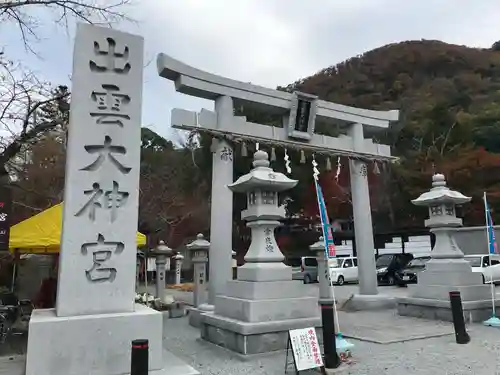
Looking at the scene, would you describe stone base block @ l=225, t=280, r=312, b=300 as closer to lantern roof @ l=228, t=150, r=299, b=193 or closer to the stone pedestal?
lantern roof @ l=228, t=150, r=299, b=193

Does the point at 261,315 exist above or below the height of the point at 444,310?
above

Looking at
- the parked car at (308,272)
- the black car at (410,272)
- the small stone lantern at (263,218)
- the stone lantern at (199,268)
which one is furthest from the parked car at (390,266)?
the small stone lantern at (263,218)

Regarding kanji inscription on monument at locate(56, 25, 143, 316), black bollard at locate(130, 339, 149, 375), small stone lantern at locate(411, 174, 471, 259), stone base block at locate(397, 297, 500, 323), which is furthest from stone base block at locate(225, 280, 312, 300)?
small stone lantern at locate(411, 174, 471, 259)

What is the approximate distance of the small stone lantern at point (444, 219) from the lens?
385 inches

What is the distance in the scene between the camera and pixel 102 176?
4.81 meters

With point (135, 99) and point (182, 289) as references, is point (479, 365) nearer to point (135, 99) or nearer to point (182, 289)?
point (135, 99)

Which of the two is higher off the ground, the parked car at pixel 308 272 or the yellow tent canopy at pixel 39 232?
the yellow tent canopy at pixel 39 232

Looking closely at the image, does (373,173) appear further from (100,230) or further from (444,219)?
(100,230)

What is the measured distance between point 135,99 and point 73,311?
258 centimetres

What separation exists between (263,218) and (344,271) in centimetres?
1558

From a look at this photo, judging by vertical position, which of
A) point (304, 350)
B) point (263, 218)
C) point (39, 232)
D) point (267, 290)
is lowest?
point (304, 350)

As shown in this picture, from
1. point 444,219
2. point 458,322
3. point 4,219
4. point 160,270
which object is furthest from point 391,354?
point 160,270

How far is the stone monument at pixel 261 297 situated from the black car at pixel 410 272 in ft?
43.5

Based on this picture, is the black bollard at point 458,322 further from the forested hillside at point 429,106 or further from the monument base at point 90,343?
the forested hillside at point 429,106
